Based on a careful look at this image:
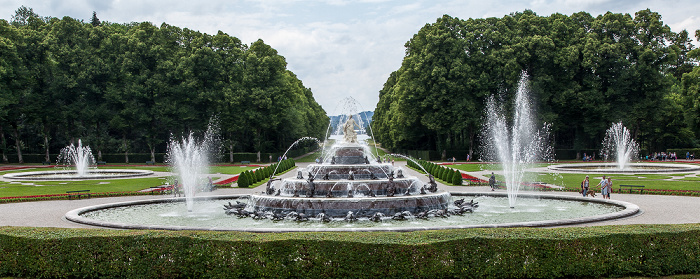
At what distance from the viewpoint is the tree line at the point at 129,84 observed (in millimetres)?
62656

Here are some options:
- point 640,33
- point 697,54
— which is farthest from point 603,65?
point 697,54

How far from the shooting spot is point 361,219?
60.7 ft

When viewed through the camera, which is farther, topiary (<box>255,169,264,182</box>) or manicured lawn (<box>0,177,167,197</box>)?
topiary (<box>255,169,264,182</box>)

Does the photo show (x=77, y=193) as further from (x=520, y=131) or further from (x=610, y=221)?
(x=520, y=131)

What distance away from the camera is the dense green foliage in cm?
6072

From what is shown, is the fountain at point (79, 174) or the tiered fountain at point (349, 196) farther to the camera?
the fountain at point (79, 174)

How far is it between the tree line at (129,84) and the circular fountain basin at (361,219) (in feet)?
135

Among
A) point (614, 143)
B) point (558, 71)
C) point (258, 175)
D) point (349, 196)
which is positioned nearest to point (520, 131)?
point (558, 71)

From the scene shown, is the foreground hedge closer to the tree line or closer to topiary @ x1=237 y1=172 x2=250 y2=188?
topiary @ x1=237 y1=172 x2=250 y2=188

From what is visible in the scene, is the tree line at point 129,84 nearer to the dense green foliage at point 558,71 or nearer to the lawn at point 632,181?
the dense green foliage at point 558,71

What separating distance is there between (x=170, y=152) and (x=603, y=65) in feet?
180

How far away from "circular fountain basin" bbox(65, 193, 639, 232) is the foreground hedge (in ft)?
11.7

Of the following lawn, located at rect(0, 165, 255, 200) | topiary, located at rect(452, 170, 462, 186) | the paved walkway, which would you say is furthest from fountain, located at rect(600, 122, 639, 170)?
lawn, located at rect(0, 165, 255, 200)

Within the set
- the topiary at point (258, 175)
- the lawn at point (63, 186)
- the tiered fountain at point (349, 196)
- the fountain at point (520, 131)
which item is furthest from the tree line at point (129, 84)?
the tiered fountain at point (349, 196)
